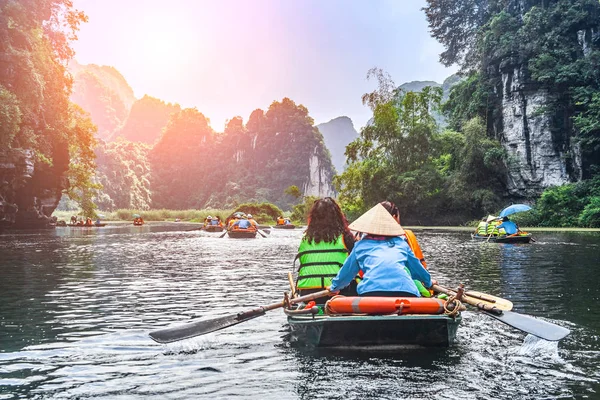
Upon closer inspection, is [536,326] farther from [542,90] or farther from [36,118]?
[542,90]

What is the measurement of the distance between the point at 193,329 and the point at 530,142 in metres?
32.9

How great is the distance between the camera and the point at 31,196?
3331 cm

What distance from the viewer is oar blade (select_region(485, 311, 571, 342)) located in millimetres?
4552

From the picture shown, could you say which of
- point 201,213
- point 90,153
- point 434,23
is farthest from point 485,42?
point 201,213

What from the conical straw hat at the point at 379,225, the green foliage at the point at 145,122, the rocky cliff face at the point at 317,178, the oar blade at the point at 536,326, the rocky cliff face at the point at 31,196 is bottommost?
the oar blade at the point at 536,326

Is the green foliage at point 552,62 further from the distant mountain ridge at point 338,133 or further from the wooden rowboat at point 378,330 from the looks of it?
the distant mountain ridge at point 338,133

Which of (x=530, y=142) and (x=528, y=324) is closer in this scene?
(x=528, y=324)

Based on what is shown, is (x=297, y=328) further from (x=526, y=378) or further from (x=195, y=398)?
(x=526, y=378)

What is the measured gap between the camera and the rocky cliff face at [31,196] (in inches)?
1092

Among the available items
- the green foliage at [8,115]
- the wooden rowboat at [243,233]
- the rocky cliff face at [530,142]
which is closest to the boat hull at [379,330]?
the wooden rowboat at [243,233]

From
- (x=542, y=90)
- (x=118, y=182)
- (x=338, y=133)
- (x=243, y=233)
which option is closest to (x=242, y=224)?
(x=243, y=233)

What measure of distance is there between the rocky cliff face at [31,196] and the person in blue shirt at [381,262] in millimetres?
24863

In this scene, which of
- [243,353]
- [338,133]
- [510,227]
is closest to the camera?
[243,353]

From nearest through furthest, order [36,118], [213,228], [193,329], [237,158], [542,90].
→ [193,329], [36,118], [213,228], [542,90], [237,158]
